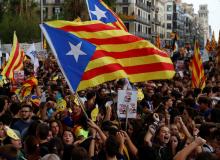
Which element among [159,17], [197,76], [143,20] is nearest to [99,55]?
[197,76]

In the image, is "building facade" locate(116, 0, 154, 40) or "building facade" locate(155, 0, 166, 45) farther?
"building facade" locate(155, 0, 166, 45)

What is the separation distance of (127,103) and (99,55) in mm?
797

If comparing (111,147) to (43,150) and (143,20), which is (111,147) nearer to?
(43,150)

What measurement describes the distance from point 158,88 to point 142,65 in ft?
19.1

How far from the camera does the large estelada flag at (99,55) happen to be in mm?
6906

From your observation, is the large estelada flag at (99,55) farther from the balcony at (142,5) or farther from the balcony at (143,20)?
the balcony at (142,5)

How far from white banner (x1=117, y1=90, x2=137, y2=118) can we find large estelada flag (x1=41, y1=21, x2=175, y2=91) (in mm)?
216

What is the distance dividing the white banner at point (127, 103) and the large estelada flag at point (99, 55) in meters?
0.22

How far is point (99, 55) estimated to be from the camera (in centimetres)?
720

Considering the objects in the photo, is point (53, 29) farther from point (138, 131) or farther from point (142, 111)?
point (142, 111)

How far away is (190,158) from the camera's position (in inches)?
218

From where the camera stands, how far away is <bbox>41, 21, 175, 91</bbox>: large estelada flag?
22.7ft

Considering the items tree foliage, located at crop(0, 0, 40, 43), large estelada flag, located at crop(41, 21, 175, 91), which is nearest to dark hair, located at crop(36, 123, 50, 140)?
large estelada flag, located at crop(41, 21, 175, 91)

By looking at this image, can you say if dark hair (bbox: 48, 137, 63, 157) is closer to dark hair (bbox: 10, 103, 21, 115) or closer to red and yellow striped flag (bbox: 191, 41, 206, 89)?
dark hair (bbox: 10, 103, 21, 115)
